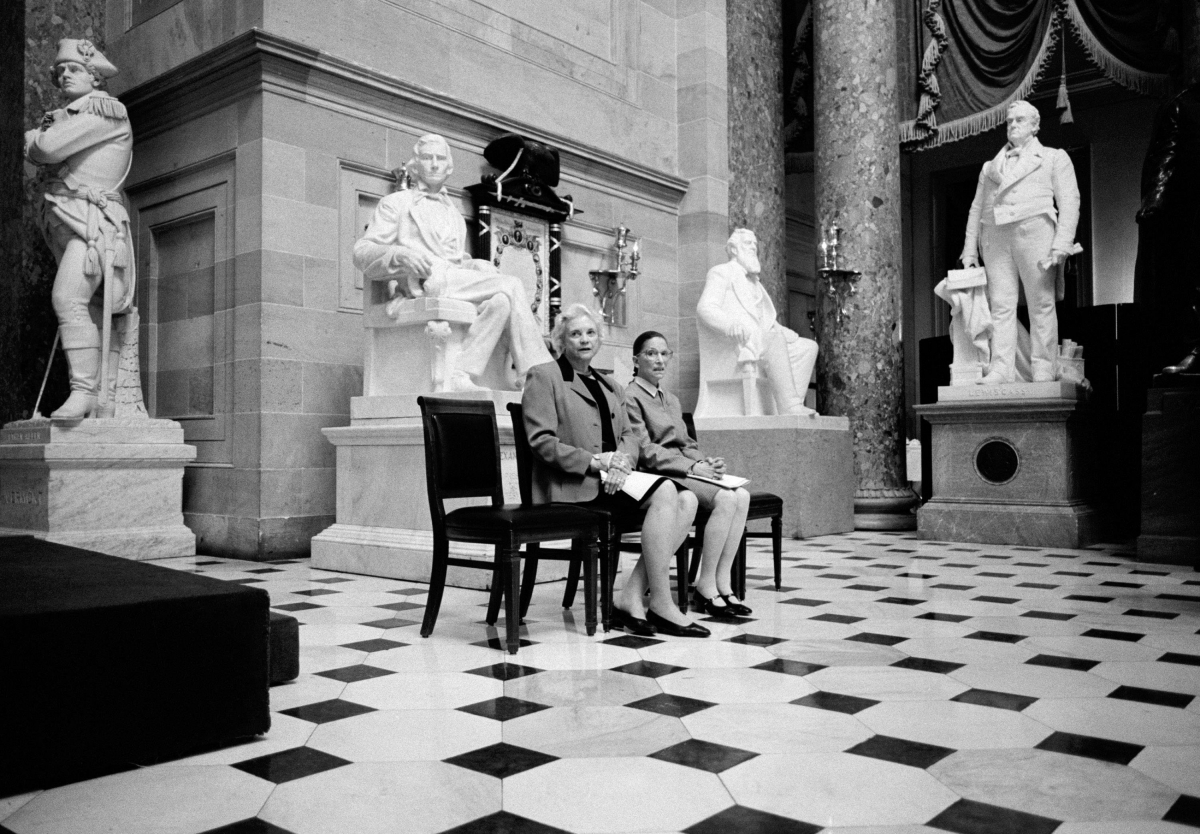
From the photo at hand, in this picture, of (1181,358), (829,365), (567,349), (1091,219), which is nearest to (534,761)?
(567,349)

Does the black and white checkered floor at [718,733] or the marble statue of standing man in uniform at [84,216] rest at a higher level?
the marble statue of standing man in uniform at [84,216]

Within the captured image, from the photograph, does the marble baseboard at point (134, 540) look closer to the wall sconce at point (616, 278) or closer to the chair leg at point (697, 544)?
the chair leg at point (697, 544)

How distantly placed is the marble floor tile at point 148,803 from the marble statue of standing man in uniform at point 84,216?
4.89 meters

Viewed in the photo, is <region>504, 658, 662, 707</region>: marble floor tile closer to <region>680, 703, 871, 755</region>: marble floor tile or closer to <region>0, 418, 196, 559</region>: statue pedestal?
<region>680, 703, 871, 755</region>: marble floor tile

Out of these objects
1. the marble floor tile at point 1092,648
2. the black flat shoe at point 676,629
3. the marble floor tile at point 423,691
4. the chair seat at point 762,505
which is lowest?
the marble floor tile at point 1092,648

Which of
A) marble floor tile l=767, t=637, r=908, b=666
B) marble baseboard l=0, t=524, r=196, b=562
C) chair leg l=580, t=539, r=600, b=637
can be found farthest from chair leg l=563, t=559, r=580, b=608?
marble baseboard l=0, t=524, r=196, b=562

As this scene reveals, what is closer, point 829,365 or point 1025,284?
point 1025,284

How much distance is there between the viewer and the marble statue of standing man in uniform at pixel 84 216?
Answer: 263 inches

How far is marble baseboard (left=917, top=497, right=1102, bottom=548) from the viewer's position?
7.42 metres

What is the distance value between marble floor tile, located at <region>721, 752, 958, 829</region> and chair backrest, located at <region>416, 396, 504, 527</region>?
1919mm

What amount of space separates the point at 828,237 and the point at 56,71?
6.35 m

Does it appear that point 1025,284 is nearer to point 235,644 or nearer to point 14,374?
point 235,644

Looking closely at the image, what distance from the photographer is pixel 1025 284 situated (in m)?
7.79

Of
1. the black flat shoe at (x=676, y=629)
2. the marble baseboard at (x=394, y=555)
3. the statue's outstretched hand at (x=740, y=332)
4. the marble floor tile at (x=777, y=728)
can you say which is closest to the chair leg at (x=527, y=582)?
the black flat shoe at (x=676, y=629)
